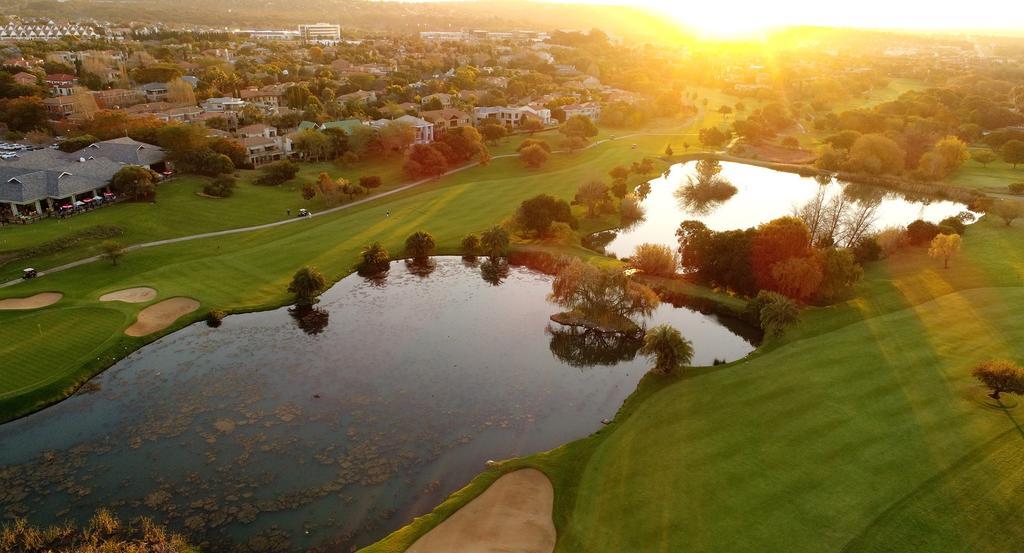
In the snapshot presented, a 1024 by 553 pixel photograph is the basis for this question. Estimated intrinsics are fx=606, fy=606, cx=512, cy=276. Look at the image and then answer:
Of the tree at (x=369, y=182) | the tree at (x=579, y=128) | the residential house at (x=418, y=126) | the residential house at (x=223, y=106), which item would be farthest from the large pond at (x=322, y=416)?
the residential house at (x=223, y=106)

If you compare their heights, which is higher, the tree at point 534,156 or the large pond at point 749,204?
the tree at point 534,156

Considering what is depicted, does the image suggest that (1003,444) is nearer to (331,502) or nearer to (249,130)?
(331,502)

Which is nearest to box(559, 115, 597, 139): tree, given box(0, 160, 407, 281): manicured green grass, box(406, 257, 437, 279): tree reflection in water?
box(0, 160, 407, 281): manicured green grass

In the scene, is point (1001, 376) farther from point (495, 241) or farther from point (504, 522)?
point (495, 241)

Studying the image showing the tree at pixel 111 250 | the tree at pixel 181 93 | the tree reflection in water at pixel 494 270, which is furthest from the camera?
the tree at pixel 181 93

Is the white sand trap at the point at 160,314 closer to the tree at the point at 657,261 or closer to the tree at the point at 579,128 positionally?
the tree at the point at 657,261

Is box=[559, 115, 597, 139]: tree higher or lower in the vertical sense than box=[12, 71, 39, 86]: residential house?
lower

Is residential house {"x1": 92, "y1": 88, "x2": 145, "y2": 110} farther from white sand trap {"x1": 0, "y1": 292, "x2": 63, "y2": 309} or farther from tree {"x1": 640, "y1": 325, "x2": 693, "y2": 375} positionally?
tree {"x1": 640, "y1": 325, "x2": 693, "y2": 375}
